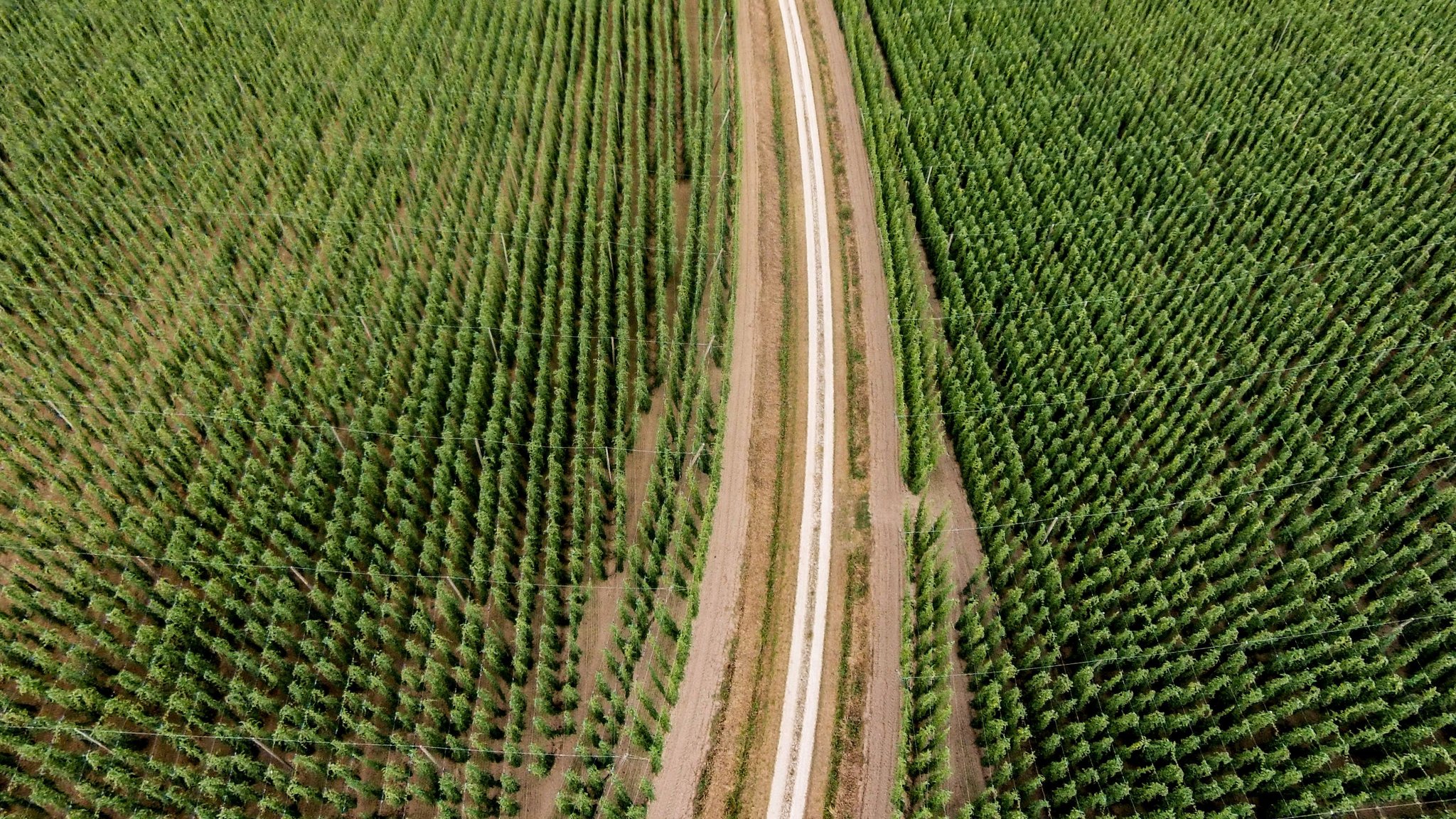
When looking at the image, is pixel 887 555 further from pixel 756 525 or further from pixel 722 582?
pixel 722 582

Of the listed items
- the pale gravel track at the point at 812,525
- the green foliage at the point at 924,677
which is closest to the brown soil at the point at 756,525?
the pale gravel track at the point at 812,525

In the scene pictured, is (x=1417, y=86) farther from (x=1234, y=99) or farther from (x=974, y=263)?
(x=974, y=263)

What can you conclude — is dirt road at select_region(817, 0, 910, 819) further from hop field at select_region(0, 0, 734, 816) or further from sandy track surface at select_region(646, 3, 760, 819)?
hop field at select_region(0, 0, 734, 816)

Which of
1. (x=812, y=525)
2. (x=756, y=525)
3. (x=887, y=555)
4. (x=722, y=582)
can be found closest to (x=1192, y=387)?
(x=887, y=555)

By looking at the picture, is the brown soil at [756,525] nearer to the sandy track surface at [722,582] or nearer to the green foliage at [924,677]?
the sandy track surface at [722,582]

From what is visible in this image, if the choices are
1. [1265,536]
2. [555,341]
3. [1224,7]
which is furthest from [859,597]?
[1224,7]

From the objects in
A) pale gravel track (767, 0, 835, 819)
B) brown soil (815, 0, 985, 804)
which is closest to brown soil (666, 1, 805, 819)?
pale gravel track (767, 0, 835, 819)
